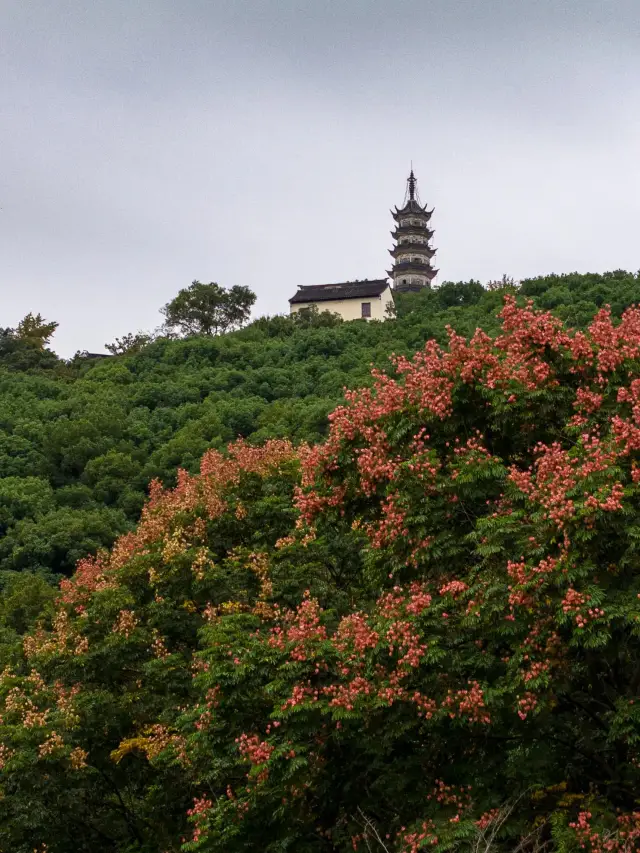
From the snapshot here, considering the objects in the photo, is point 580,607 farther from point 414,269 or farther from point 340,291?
point 414,269

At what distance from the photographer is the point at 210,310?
76.9 meters

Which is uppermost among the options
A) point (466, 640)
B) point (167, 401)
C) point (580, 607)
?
point (167, 401)

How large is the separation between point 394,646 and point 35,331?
7263 centimetres

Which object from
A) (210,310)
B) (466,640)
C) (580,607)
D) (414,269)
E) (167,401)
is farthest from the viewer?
(414,269)

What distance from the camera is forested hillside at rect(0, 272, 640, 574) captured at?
40625mm

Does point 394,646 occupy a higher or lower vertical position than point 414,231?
lower

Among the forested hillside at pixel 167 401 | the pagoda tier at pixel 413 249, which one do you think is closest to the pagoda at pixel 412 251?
the pagoda tier at pixel 413 249

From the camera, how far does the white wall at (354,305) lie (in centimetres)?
8069

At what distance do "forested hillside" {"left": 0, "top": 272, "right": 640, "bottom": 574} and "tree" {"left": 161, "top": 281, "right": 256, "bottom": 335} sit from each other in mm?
4304

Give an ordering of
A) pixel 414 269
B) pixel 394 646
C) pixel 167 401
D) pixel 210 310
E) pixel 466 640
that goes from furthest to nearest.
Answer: pixel 414 269, pixel 210 310, pixel 167 401, pixel 466 640, pixel 394 646

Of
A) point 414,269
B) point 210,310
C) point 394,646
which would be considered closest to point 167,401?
point 210,310

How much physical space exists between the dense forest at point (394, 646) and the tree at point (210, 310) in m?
57.7

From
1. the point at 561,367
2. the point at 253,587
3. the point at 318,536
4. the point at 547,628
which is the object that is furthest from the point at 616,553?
the point at 253,587

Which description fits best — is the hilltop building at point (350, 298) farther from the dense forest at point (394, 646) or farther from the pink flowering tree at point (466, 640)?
the pink flowering tree at point (466, 640)
